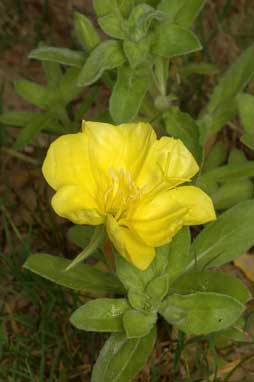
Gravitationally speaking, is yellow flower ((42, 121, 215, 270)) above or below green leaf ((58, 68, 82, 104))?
above

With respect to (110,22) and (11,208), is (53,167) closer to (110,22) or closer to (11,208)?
(110,22)

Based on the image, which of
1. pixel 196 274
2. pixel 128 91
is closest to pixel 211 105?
pixel 128 91

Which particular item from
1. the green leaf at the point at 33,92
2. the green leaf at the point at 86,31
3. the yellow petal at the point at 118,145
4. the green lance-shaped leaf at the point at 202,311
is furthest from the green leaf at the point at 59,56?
the green lance-shaped leaf at the point at 202,311

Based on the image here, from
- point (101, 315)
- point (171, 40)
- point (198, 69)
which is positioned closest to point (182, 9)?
point (171, 40)

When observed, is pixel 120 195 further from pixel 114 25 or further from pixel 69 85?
pixel 69 85

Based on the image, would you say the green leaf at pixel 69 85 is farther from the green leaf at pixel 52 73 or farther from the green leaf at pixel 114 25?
the green leaf at pixel 114 25

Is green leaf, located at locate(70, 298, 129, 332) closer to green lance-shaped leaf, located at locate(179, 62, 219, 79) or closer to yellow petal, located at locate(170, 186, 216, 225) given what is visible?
yellow petal, located at locate(170, 186, 216, 225)

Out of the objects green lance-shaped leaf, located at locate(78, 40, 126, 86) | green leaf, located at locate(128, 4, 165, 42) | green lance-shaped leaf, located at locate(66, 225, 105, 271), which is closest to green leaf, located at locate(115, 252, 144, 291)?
green lance-shaped leaf, located at locate(66, 225, 105, 271)
